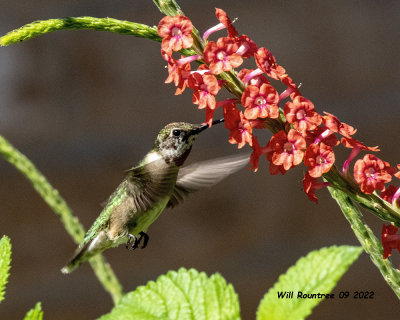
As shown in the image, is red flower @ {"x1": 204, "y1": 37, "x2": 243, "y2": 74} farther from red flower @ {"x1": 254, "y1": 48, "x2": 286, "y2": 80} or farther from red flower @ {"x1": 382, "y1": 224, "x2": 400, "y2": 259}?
red flower @ {"x1": 382, "y1": 224, "x2": 400, "y2": 259}

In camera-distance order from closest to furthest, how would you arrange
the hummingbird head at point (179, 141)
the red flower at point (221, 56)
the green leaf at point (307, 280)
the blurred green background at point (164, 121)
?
the red flower at point (221, 56) → the green leaf at point (307, 280) → the hummingbird head at point (179, 141) → the blurred green background at point (164, 121)

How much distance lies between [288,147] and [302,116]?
0.02 metres

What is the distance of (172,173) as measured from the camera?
0.74 metres

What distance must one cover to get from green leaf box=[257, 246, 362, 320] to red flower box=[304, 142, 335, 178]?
13 cm

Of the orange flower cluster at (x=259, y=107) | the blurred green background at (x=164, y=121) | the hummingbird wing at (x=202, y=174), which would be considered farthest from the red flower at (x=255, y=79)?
the blurred green background at (x=164, y=121)

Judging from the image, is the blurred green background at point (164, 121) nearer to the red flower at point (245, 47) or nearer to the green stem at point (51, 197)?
the green stem at point (51, 197)

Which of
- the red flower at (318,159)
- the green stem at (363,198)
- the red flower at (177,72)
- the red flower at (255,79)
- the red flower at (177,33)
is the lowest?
the green stem at (363,198)

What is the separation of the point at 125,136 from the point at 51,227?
0.99 ft

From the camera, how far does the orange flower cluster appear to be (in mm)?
467

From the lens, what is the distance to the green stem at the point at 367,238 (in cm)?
51

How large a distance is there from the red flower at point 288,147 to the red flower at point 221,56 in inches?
2.5

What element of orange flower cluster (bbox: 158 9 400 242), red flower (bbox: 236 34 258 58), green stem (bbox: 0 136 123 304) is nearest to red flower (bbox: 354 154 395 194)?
orange flower cluster (bbox: 158 9 400 242)

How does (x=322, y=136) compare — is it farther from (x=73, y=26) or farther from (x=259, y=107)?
(x=73, y=26)

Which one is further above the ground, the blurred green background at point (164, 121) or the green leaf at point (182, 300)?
the blurred green background at point (164, 121)
